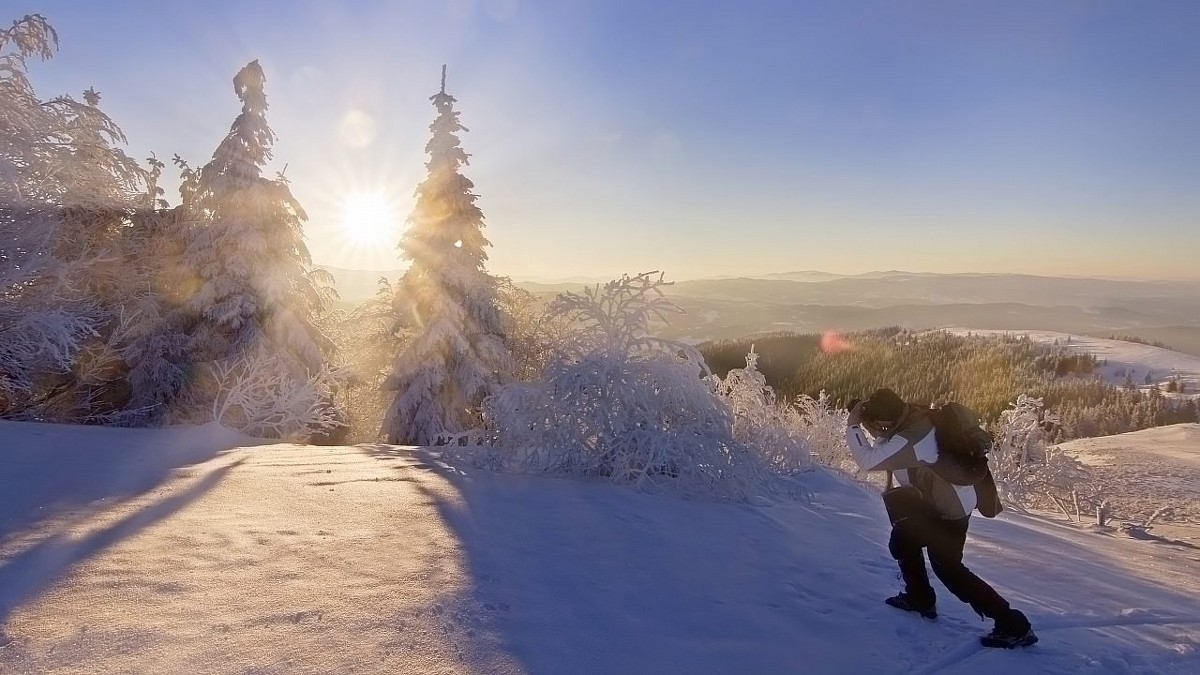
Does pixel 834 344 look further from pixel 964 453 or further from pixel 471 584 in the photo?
pixel 471 584

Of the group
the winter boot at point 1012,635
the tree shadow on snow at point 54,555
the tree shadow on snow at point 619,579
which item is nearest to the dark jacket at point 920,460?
the winter boot at point 1012,635

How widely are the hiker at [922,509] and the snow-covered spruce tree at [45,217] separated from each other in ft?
41.7

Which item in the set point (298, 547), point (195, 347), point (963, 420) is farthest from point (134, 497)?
point (195, 347)

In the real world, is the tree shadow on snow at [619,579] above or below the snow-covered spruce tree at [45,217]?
below

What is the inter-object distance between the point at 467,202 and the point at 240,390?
9.05 metres

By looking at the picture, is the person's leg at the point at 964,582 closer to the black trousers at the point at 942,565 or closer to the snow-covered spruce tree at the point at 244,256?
the black trousers at the point at 942,565

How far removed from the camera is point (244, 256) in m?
16.4

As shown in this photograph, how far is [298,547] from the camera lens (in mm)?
4152

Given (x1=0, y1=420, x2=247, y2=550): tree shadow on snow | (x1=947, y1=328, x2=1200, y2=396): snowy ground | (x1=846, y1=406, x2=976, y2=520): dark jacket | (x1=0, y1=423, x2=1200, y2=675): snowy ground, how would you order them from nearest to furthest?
1. (x1=0, y1=423, x2=1200, y2=675): snowy ground
2. (x1=846, y1=406, x2=976, y2=520): dark jacket
3. (x1=0, y1=420, x2=247, y2=550): tree shadow on snow
4. (x1=947, y1=328, x2=1200, y2=396): snowy ground

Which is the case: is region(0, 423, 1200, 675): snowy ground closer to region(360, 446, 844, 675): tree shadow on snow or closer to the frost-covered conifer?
region(360, 446, 844, 675): tree shadow on snow

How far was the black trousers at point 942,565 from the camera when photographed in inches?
152

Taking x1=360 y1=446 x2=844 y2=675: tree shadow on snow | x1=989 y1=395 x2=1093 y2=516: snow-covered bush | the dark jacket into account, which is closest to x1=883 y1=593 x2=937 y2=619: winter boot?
x1=360 y1=446 x2=844 y2=675: tree shadow on snow

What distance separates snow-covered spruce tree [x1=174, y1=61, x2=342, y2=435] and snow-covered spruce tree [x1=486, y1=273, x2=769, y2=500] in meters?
10.4

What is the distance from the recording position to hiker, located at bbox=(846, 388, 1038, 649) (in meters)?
3.87
